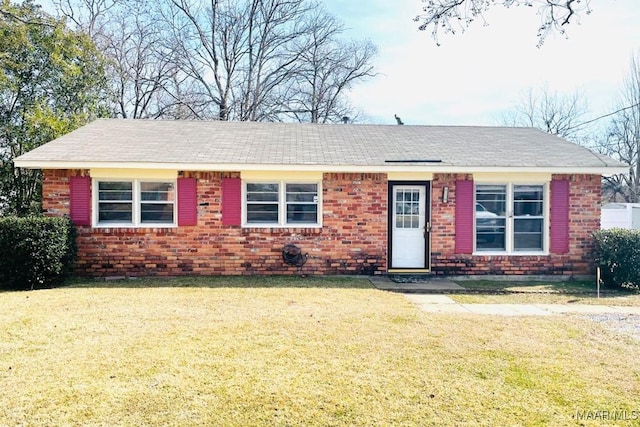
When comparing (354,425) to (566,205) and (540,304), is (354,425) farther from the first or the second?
→ (566,205)

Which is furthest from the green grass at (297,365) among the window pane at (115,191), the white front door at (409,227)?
the white front door at (409,227)

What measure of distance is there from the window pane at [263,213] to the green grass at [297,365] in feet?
10.0

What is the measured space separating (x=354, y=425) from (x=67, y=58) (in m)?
15.7

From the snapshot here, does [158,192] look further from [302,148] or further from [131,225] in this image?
[302,148]

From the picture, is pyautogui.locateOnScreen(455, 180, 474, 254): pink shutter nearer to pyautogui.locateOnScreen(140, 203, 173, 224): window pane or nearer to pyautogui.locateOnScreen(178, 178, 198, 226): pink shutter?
pyautogui.locateOnScreen(178, 178, 198, 226): pink shutter

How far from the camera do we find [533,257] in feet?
32.9

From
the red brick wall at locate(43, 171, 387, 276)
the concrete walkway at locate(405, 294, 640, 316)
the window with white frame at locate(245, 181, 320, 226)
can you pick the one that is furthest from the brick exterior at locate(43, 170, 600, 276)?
the concrete walkway at locate(405, 294, 640, 316)

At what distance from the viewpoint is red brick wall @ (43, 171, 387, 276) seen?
31.0 ft

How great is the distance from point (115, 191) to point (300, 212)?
4.18 metres

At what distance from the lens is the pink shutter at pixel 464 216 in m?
9.89

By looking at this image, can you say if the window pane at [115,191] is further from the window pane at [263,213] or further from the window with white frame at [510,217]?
the window with white frame at [510,217]

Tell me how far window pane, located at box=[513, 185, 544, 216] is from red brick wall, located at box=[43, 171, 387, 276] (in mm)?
3178

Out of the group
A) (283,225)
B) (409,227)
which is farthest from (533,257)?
(283,225)

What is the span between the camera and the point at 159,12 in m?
23.4
